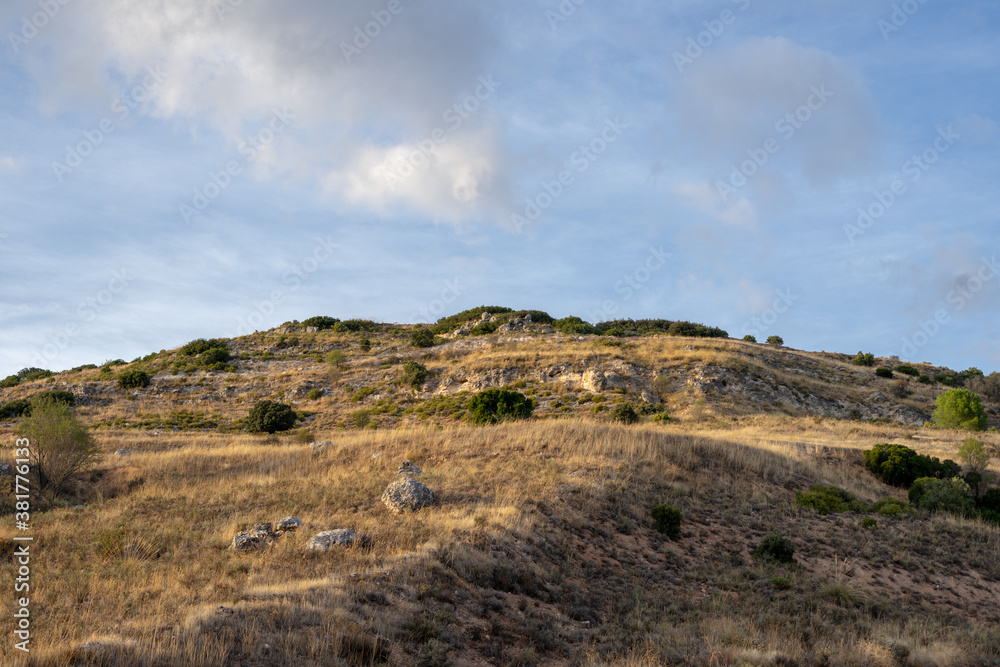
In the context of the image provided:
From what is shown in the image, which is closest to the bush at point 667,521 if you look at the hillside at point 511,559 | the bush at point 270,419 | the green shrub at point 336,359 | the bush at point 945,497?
the hillside at point 511,559

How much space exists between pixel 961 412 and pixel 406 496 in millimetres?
40229

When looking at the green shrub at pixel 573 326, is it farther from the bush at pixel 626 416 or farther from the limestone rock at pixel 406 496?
the limestone rock at pixel 406 496

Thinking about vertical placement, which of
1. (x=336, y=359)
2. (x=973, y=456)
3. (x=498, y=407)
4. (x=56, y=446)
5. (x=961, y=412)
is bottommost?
(x=973, y=456)

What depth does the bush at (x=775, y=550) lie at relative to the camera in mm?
15250

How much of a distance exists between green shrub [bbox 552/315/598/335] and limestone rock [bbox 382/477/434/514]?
51.8 metres

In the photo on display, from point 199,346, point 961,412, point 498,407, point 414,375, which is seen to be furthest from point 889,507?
point 199,346

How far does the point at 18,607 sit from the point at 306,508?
6.89m

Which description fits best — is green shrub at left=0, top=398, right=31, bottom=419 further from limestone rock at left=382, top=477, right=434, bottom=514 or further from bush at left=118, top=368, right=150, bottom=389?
limestone rock at left=382, top=477, right=434, bottom=514

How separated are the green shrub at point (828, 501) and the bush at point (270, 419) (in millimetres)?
31149

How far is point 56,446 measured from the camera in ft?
62.0

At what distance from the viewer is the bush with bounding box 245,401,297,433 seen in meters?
37.8

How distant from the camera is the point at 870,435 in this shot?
3316 centimetres

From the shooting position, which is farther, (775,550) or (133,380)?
(133,380)

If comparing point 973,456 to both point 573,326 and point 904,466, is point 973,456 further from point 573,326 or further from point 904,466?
point 573,326
